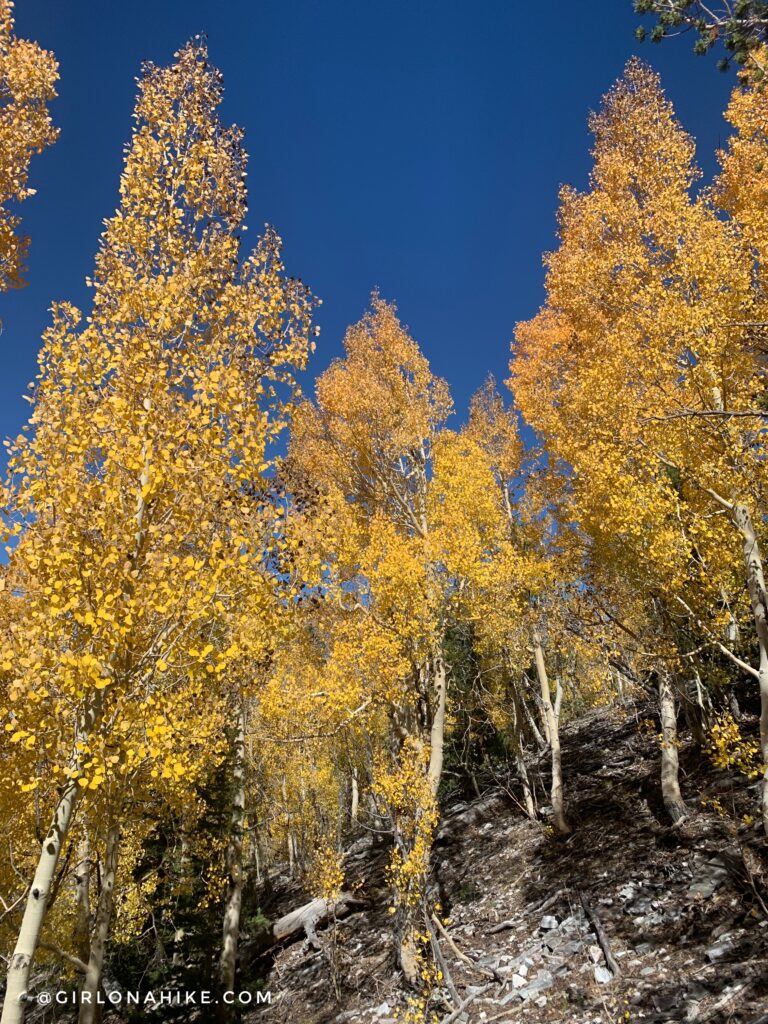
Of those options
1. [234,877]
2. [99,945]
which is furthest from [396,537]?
[234,877]

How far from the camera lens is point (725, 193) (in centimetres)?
1087

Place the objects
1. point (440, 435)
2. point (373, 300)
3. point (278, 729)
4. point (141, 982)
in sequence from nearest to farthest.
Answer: point (278, 729) < point (141, 982) < point (440, 435) < point (373, 300)

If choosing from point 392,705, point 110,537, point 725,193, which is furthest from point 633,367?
point 110,537

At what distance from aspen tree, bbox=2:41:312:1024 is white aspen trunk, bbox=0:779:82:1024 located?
10 mm

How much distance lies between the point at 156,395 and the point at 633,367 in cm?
712

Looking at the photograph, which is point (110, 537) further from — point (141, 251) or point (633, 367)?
point (633, 367)

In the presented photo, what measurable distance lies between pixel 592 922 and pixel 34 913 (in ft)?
23.8

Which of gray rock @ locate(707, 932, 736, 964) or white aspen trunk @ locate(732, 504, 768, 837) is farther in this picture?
white aspen trunk @ locate(732, 504, 768, 837)

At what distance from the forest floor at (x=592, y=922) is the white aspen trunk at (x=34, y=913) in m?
5.44

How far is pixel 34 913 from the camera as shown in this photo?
3086 millimetres

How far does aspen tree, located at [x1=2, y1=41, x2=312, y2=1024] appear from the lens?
3.24 meters

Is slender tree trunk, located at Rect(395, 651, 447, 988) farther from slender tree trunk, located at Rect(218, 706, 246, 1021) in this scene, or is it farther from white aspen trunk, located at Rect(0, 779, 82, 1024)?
white aspen trunk, located at Rect(0, 779, 82, 1024)

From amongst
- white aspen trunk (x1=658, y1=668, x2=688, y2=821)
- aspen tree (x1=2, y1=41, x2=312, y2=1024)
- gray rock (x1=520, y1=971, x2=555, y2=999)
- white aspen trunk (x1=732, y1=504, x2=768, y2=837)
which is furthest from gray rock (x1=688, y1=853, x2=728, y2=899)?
aspen tree (x1=2, y1=41, x2=312, y2=1024)

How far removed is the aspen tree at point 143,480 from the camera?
3242mm
